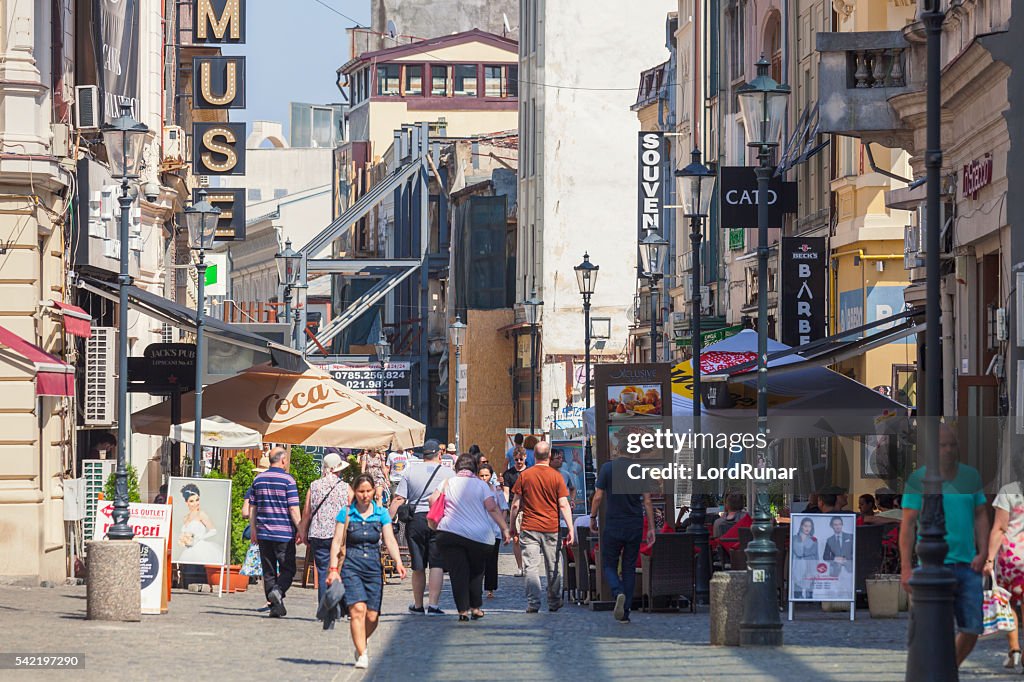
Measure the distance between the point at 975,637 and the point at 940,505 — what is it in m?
1.16

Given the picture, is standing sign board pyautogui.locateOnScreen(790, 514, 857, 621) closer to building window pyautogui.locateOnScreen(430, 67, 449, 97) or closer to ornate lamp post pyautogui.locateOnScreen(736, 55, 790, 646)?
ornate lamp post pyautogui.locateOnScreen(736, 55, 790, 646)

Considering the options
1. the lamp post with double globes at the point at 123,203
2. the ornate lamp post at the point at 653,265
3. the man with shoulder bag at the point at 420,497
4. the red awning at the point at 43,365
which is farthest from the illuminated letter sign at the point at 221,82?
the lamp post with double globes at the point at 123,203

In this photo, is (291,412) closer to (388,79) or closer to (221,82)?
(221,82)

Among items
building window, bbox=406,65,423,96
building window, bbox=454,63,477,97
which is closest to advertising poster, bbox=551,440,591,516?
building window, bbox=454,63,477,97

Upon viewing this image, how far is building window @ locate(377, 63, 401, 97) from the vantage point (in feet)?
293

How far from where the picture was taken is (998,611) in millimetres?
12922

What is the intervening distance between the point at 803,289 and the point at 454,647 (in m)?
18.4

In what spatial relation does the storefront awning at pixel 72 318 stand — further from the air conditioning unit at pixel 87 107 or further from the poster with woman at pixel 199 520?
the poster with woman at pixel 199 520

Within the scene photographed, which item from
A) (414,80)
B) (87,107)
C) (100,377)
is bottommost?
(100,377)

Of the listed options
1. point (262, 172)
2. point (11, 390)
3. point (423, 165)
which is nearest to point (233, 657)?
point (11, 390)

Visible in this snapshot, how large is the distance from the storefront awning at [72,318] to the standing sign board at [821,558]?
9460mm

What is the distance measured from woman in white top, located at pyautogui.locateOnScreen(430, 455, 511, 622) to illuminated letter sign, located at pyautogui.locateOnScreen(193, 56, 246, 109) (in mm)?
19385

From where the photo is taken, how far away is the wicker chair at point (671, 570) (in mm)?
19359

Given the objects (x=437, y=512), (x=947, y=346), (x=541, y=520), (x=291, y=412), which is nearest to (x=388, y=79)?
(x=291, y=412)
